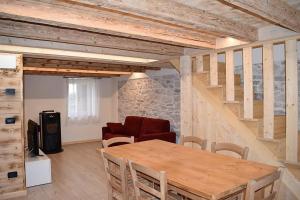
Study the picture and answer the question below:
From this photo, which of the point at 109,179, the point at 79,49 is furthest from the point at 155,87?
the point at 109,179

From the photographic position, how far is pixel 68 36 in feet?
9.50

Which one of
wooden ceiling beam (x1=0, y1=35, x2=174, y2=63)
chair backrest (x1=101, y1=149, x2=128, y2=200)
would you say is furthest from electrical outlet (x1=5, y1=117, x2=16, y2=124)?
chair backrest (x1=101, y1=149, x2=128, y2=200)

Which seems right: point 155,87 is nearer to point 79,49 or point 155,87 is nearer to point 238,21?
point 79,49

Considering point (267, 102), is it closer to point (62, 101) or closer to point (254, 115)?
point (254, 115)

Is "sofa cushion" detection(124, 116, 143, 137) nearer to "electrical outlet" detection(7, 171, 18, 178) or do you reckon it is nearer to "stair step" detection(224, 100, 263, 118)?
"electrical outlet" detection(7, 171, 18, 178)

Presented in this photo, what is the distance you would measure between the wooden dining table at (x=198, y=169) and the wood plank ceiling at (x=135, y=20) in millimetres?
1329

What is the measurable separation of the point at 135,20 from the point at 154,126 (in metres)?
3.66

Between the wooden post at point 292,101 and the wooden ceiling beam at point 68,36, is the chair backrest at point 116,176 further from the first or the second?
the wooden post at point 292,101

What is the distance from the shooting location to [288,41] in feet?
9.26

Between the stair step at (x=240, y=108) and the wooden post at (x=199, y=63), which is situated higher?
the wooden post at (x=199, y=63)

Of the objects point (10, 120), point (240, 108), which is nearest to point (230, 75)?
point (240, 108)

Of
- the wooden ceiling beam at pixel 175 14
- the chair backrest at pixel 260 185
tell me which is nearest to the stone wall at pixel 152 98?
the wooden ceiling beam at pixel 175 14

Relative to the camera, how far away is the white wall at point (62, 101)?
693 centimetres

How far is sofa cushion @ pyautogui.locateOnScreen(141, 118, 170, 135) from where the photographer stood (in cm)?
575
